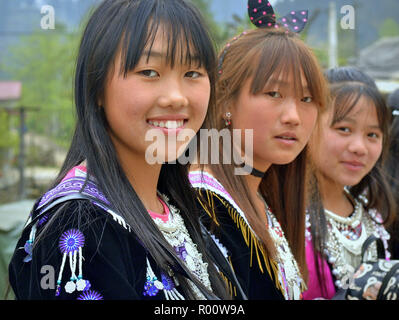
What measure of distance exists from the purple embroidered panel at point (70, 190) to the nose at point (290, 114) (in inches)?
32.2

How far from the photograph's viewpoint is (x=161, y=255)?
1.08m

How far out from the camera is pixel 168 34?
1.13m

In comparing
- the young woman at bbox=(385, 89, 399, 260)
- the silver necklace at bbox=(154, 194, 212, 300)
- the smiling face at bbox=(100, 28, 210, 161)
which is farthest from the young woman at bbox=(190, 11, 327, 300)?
the young woman at bbox=(385, 89, 399, 260)

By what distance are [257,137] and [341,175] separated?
800 millimetres

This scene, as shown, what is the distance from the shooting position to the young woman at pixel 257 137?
1592mm

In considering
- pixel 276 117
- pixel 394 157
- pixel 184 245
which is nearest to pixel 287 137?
pixel 276 117

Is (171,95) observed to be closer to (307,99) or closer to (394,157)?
(307,99)

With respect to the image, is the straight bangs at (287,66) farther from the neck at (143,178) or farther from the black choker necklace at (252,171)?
the neck at (143,178)

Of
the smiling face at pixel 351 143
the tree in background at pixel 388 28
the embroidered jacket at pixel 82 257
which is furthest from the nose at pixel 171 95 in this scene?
the tree in background at pixel 388 28

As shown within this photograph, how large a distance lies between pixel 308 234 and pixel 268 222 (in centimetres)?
43

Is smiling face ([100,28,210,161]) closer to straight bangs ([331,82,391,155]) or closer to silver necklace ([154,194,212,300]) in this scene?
silver necklace ([154,194,212,300])

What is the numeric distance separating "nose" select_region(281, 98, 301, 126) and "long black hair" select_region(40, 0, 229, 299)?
53cm

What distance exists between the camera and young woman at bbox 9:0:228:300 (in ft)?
3.13
